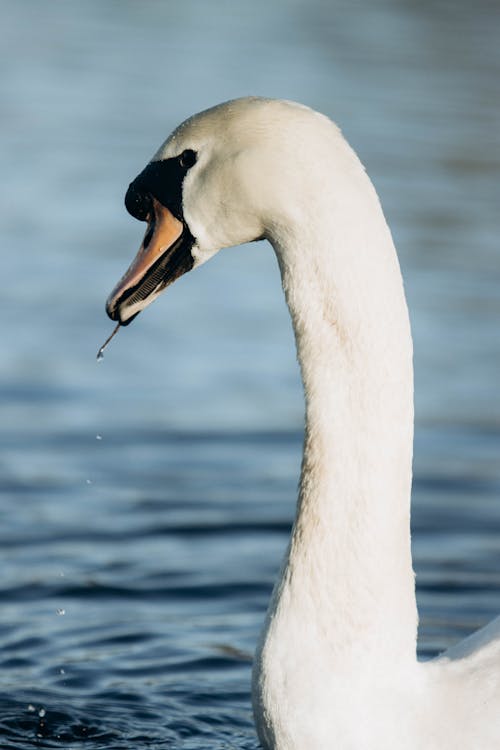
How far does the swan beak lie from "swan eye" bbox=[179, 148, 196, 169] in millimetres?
146

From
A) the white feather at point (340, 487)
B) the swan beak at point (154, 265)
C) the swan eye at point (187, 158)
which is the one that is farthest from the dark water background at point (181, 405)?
the swan eye at point (187, 158)

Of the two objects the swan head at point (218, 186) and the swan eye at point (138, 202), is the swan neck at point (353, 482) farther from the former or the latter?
the swan eye at point (138, 202)

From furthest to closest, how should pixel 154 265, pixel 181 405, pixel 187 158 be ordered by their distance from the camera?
1. pixel 181 405
2. pixel 154 265
3. pixel 187 158

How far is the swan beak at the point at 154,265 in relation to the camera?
15.6ft

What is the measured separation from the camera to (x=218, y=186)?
14.9 feet

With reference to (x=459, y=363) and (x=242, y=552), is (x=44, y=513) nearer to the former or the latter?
(x=242, y=552)

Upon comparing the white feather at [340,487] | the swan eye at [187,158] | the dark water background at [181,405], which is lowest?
the dark water background at [181,405]

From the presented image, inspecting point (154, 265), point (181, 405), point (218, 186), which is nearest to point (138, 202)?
point (154, 265)

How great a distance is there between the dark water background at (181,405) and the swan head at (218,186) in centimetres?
181

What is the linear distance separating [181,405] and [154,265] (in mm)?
4418

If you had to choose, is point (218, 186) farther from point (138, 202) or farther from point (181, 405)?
point (181, 405)

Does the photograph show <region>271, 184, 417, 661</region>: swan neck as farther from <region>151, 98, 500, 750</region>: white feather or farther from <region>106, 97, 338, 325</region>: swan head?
<region>106, 97, 338, 325</region>: swan head

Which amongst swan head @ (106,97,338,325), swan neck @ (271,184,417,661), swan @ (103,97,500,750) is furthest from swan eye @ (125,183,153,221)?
swan neck @ (271,184,417,661)

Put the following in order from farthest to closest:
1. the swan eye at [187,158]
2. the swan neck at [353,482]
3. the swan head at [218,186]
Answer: the swan eye at [187,158] < the swan neck at [353,482] < the swan head at [218,186]
